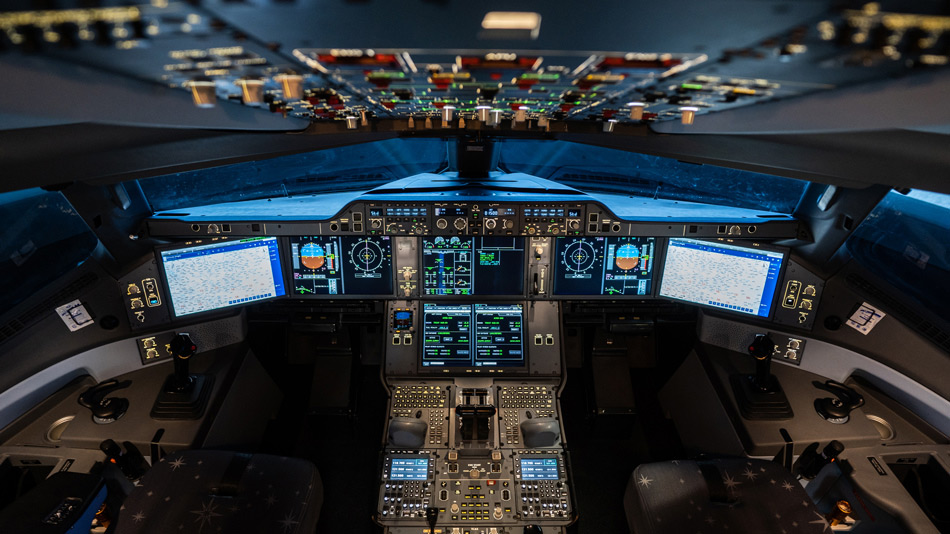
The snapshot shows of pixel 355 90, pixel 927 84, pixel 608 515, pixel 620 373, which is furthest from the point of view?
pixel 620 373

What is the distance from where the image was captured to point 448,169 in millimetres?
4668

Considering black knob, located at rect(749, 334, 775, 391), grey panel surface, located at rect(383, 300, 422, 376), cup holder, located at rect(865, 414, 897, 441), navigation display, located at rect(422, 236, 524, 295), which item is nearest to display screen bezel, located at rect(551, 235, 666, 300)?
navigation display, located at rect(422, 236, 524, 295)

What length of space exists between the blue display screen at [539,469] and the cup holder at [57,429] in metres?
2.45

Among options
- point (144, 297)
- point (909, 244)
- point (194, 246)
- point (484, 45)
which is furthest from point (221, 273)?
point (909, 244)

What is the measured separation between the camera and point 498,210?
114 inches

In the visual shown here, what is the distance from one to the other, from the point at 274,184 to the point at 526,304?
2303 millimetres

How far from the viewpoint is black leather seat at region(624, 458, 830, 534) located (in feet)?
6.62

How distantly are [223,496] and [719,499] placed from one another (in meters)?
2.27

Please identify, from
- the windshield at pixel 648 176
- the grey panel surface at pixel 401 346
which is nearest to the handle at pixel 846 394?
the windshield at pixel 648 176

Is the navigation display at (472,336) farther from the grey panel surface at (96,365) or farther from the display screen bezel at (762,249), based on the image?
the grey panel surface at (96,365)

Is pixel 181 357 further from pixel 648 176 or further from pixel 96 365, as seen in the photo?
pixel 648 176

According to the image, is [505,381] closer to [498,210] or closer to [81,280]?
[498,210]

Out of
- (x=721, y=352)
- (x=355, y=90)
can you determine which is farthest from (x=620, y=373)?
(x=355, y=90)

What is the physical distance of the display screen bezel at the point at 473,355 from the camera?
121 inches
